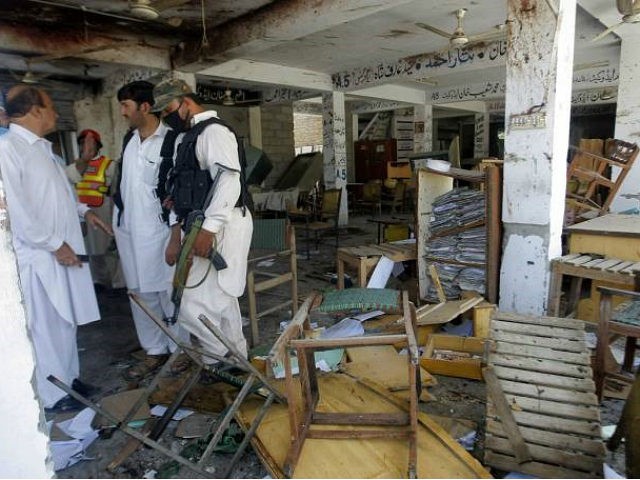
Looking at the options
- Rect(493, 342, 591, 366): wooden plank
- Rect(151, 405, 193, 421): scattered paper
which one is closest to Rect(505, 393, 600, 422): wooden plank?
Rect(493, 342, 591, 366): wooden plank

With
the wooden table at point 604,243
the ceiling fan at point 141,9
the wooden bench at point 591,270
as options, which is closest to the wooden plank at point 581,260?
the wooden bench at point 591,270

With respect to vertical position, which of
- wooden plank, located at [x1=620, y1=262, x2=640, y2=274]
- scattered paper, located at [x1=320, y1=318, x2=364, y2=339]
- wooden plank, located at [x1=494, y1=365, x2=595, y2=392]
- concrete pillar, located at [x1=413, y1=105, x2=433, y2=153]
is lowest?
scattered paper, located at [x1=320, y1=318, x2=364, y2=339]

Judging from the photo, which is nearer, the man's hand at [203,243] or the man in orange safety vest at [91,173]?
the man's hand at [203,243]

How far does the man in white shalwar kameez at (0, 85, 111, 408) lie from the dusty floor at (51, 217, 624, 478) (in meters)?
0.42

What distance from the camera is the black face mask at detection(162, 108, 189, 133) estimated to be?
2.39 meters

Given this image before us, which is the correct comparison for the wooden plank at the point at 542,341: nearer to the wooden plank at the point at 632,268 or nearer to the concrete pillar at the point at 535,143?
the wooden plank at the point at 632,268

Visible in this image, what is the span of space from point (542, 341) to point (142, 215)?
238 cm

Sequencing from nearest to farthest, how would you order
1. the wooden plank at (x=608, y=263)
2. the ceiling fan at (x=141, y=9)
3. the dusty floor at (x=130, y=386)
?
1. the dusty floor at (x=130, y=386)
2. the wooden plank at (x=608, y=263)
3. the ceiling fan at (x=141, y=9)

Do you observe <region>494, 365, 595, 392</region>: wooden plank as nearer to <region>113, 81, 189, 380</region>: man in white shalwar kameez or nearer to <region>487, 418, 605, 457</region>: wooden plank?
<region>487, 418, 605, 457</region>: wooden plank

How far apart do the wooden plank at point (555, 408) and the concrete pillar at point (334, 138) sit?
6623mm

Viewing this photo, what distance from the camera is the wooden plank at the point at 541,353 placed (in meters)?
2.05

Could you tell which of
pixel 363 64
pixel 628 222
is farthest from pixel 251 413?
pixel 363 64

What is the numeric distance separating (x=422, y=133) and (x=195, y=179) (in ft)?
30.2

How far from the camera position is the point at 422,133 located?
10.6 meters
